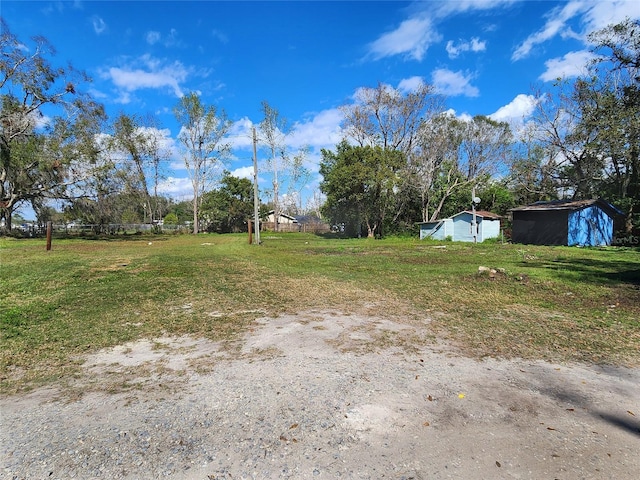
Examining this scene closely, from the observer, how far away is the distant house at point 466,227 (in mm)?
24828

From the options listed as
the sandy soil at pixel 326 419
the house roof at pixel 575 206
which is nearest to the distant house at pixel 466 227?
the house roof at pixel 575 206

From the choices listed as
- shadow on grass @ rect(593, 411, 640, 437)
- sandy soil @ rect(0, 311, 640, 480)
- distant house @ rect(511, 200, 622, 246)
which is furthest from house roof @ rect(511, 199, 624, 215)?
shadow on grass @ rect(593, 411, 640, 437)

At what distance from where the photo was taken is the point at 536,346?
3990 mm

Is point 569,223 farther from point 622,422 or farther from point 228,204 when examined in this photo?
point 228,204

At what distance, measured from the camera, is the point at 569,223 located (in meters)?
19.8

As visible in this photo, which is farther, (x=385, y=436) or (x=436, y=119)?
(x=436, y=119)

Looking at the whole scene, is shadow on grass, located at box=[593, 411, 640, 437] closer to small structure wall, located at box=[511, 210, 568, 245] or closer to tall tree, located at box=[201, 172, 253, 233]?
small structure wall, located at box=[511, 210, 568, 245]

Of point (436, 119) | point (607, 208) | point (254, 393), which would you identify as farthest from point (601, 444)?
point (436, 119)

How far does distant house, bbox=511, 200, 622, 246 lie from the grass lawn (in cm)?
1099

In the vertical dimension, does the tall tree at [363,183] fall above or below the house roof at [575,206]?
above

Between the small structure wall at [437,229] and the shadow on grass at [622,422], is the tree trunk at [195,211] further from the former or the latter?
the shadow on grass at [622,422]

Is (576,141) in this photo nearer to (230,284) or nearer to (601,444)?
(230,284)

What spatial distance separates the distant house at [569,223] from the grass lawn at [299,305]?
36.0ft

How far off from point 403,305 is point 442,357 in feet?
7.60
